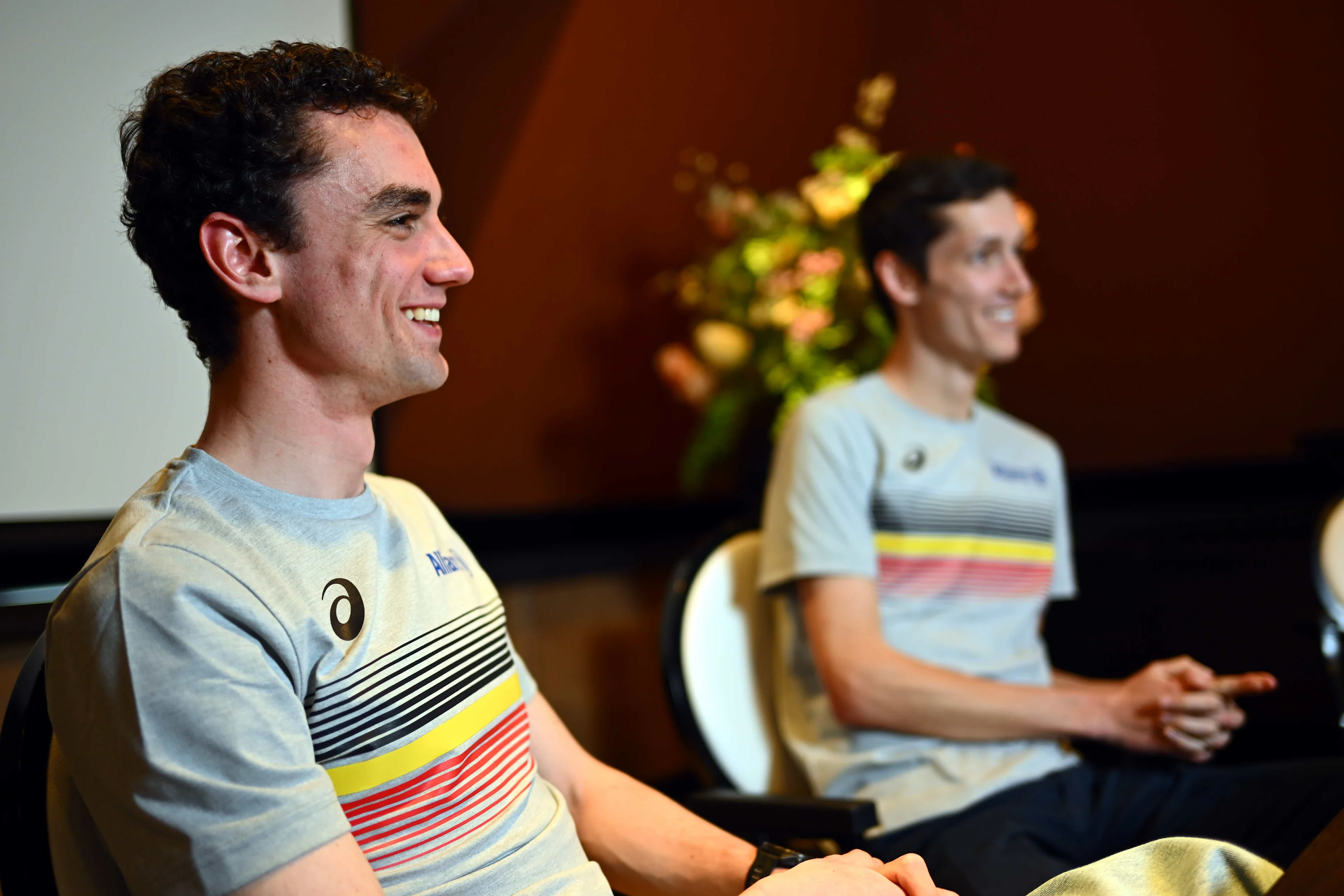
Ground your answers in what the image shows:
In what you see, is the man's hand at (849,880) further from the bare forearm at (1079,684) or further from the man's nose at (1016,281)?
the man's nose at (1016,281)

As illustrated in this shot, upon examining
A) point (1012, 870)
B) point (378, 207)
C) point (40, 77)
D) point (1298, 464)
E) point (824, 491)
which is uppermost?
point (40, 77)

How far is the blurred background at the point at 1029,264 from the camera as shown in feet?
7.80

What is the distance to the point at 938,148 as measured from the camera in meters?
3.35

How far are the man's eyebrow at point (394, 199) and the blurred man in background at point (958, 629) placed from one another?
872 millimetres

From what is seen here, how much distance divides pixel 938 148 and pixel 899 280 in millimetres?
1581

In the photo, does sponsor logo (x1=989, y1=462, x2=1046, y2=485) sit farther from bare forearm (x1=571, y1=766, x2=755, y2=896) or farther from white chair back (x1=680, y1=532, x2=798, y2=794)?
bare forearm (x1=571, y1=766, x2=755, y2=896)

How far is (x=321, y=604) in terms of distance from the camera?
3.04 feet

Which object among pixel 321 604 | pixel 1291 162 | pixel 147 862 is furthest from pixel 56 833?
pixel 1291 162

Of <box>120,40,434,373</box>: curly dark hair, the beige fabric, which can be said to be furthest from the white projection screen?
the beige fabric

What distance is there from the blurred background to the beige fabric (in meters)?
1.45

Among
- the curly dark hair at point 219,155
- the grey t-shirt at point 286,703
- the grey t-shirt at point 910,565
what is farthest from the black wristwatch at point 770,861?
the curly dark hair at point 219,155

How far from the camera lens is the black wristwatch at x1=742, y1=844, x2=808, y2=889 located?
1079 millimetres

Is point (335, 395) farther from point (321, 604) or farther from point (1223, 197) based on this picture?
point (1223, 197)

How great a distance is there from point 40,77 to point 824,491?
1458 mm
